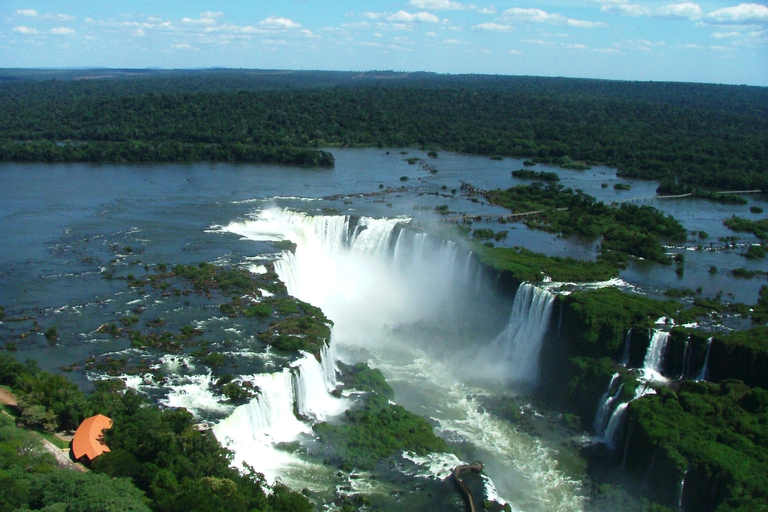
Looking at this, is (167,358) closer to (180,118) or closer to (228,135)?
(228,135)

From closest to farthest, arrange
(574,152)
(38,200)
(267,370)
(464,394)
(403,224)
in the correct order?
(267,370)
(464,394)
(403,224)
(38,200)
(574,152)

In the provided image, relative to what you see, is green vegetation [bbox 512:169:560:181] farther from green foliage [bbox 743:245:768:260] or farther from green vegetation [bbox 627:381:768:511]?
green vegetation [bbox 627:381:768:511]

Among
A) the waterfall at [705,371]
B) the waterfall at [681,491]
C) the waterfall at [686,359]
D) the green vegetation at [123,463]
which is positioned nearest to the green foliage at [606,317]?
the waterfall at [686,359]

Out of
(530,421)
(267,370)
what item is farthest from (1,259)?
(530,421)

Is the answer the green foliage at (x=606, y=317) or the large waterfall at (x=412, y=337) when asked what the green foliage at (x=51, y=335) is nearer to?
the large waterfall at (x=412, y=337)

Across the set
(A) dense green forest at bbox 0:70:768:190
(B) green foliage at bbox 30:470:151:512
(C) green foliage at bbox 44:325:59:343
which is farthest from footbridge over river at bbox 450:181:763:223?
(B) green foliage at bbox 30:470:151:512

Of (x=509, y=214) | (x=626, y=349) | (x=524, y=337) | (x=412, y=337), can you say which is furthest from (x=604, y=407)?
(x=509, y=214)

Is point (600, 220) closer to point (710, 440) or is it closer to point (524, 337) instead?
point (524, 337)
